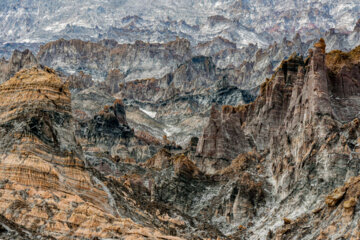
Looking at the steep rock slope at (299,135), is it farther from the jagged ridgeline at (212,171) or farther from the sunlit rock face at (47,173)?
the sunlit rock face at (47,173)

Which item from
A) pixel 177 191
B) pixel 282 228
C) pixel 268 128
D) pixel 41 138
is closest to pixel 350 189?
pixel 282 228

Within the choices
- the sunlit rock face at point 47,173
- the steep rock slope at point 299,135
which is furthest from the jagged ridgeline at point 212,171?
the steep rock slope at point 299,135

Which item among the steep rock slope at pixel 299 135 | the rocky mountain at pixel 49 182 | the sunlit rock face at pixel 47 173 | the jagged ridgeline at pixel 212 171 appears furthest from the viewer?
the steep rock slope at pixel 299 135

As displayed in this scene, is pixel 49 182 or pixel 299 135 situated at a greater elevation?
pixel 49 182

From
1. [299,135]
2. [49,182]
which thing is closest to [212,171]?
[299,135]

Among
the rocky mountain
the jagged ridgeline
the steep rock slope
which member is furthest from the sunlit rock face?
the steep rock slope

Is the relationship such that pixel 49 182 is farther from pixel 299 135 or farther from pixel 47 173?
pixel 299 135

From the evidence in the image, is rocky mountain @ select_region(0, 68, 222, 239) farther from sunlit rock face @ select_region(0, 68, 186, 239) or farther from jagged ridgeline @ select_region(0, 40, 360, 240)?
→ jagged ridgeline @ select_region(0, 40, 360, 240)

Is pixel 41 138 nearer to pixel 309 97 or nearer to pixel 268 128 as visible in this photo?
pixel 309 97
